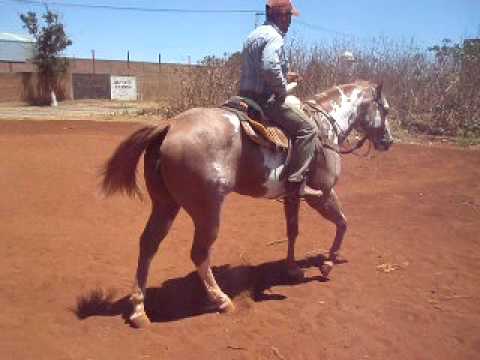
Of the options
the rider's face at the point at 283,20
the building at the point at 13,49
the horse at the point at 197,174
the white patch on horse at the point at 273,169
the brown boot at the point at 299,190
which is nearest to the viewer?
the horse at the point at 197,174

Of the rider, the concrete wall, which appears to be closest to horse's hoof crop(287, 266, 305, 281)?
the rider

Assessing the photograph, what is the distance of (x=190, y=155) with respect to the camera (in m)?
3.96

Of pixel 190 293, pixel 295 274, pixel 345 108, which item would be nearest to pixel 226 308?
pixel 190 293

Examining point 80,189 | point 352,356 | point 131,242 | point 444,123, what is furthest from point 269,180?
point 444,123

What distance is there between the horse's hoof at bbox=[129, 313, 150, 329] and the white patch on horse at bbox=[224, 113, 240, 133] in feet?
5.97

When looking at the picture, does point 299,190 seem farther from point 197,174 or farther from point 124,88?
point 124,88

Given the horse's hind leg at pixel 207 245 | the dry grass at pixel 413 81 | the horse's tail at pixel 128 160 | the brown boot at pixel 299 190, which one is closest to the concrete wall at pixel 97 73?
the dry grass at pixel 413 81

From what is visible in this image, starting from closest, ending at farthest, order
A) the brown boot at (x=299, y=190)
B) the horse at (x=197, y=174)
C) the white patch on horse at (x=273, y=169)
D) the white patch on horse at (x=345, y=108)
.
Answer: the horse at (x=197, y=174) < the white patch on horse at (x=273, y=169) < the brown boot at (x=299, y=190) < the white patch on horse at (x=345, y=108)

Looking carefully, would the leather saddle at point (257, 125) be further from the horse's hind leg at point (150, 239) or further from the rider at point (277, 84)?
the horse's hind leg at point (150, 239)

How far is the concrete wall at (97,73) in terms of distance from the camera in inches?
1097

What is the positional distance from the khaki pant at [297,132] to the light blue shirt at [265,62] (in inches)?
6.9

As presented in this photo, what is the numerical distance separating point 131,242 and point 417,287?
11.3 ft

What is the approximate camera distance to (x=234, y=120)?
14.1 feet

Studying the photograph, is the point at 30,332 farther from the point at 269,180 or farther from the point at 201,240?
the point at 269,180
